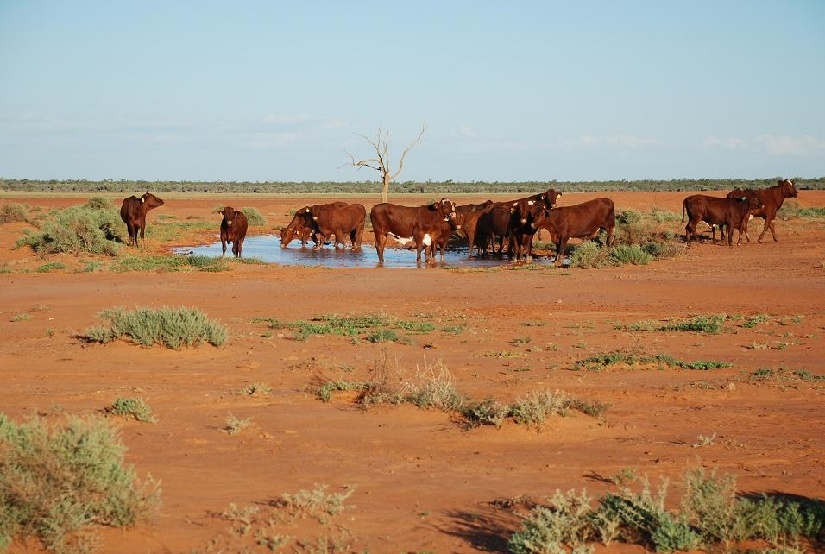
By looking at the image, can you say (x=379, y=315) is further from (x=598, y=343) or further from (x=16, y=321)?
(x=16, y=321)

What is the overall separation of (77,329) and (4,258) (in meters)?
15.5

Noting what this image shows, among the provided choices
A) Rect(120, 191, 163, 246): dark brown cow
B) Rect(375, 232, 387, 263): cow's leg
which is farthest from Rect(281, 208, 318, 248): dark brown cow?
Rect(375, 232, 387, 263): cow's leg

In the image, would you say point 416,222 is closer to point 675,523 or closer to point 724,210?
point 724,210

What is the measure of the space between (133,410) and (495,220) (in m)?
21.4

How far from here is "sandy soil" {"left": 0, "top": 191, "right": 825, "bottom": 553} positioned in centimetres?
690

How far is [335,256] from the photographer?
31.5 metres

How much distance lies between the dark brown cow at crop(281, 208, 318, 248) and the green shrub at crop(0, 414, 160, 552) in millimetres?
28389

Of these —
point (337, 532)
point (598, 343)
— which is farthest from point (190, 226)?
point (337, 532)

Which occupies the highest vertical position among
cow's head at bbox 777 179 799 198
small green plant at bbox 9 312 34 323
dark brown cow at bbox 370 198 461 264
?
cow's head at bbox 777 179 799 198

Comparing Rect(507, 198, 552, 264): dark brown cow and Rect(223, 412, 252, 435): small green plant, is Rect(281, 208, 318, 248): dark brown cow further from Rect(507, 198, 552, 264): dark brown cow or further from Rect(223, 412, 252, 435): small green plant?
Rect(223, 412, 252, 435): small green plant

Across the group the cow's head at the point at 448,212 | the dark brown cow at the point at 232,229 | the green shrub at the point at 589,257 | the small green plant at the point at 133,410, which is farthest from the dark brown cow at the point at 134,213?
the small green plant at the point at 133,410

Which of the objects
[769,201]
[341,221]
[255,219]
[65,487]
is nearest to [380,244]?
[341,221]

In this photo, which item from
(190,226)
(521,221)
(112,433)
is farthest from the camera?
(190,226)

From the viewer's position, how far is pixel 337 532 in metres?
6.25
